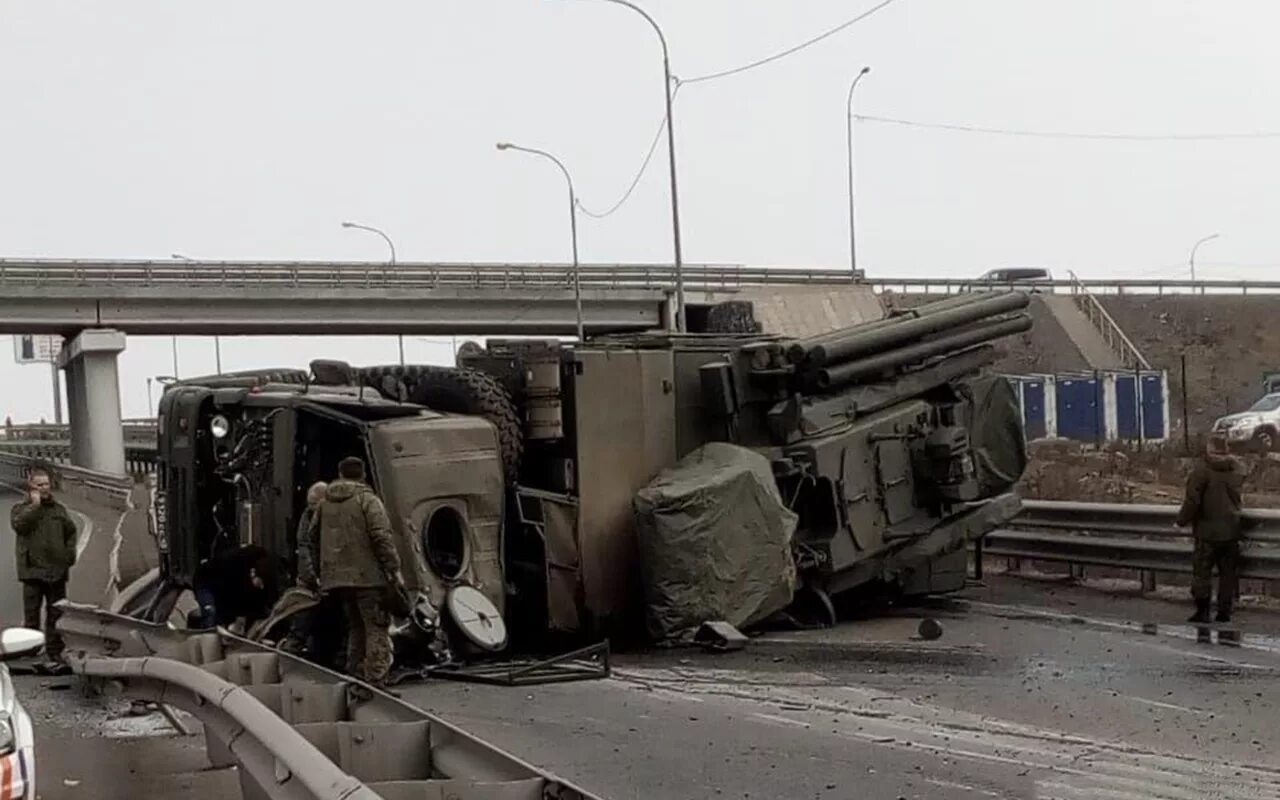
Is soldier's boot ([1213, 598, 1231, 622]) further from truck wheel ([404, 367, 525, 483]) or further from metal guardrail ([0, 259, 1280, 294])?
metal guardrail ([0, 259, 1280, 294])

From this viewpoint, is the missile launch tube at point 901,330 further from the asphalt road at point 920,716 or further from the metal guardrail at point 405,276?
the metal guardrail at point 405,276

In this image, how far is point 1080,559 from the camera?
15977 millimetres

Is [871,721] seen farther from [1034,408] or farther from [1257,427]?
[1034,408]

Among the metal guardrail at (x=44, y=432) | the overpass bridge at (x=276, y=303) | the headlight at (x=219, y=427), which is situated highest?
the overpass bridge at (x=276, y=303)

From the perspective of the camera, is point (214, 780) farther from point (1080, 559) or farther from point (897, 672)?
point (1080, 559)

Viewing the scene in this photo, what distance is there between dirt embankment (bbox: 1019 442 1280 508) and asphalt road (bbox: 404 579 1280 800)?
893 centimetres

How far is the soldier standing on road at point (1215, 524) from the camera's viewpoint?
43.8 ft

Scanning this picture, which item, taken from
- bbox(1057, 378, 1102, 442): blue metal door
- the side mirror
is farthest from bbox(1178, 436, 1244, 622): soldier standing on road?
bbox(1057, 378, 1102, 442): blue metal door

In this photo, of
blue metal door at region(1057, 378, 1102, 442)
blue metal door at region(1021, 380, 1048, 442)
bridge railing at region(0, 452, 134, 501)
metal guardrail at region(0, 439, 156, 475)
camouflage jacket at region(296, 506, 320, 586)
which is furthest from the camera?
metal guardrail at region(0, 439, 156, 475)

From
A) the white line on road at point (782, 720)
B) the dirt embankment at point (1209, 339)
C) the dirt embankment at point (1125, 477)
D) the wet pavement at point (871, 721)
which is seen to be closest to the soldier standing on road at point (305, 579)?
the wet pavement at point (871, 721)

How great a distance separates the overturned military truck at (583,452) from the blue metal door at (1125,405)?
98.5 feet

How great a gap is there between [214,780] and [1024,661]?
20.0ft

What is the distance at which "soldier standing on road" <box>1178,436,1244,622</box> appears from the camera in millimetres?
13352

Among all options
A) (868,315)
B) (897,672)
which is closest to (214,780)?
(897,672)
